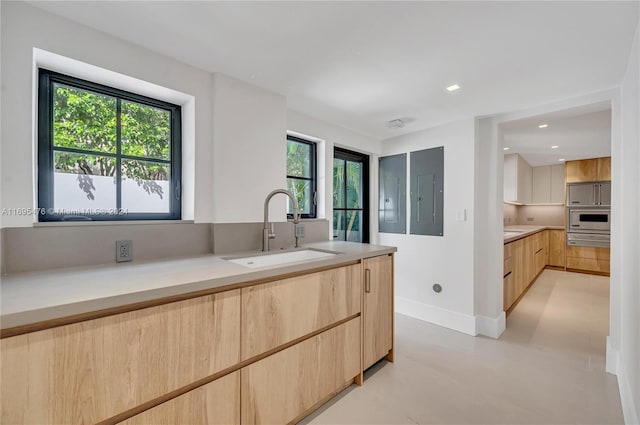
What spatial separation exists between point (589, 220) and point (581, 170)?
95cm

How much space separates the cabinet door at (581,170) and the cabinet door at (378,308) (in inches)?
211

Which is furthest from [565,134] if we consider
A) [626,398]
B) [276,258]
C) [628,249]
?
[276,258]

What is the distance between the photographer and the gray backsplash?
48.8 inches

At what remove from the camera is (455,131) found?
280 cm

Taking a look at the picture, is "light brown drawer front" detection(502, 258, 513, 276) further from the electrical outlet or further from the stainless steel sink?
the electrical outlet

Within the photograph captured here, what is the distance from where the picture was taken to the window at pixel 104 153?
4.63ft

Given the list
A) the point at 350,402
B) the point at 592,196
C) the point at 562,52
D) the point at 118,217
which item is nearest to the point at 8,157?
the point at 118,217

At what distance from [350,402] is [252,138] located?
1929 millimetres

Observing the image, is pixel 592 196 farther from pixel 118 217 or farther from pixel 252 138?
pixel 118 217

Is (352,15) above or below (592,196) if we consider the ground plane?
above

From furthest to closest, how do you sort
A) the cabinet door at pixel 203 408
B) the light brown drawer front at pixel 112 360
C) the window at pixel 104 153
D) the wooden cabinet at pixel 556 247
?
1. the wooden cabinet at pixel 556 247
2. the window at pixel 104 153
3. the cabinet door at pixel 203 408
4. the light brown drawer front at pixel 112 360

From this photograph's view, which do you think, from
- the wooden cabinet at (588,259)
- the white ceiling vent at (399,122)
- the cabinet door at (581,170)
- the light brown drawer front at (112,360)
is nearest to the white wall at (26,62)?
the light brown drawer front at (112,360)

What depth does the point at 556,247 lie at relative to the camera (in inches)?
221

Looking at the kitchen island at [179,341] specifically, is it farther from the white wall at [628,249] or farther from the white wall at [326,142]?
the white wall at [628,249]
